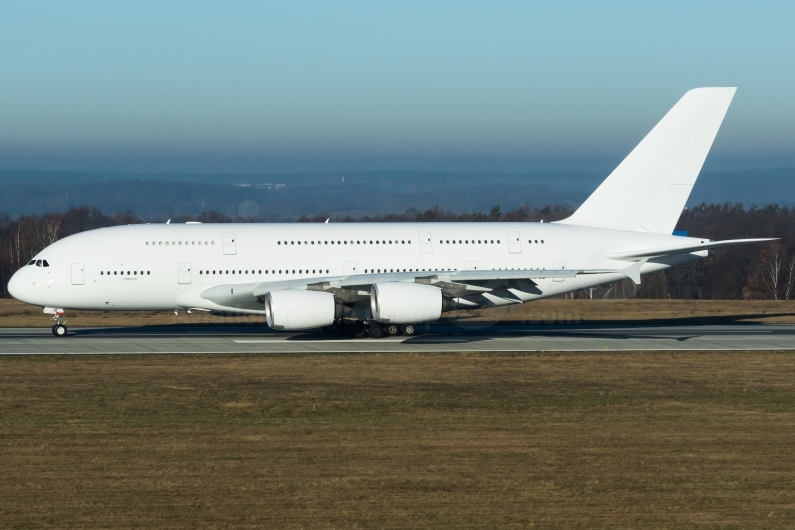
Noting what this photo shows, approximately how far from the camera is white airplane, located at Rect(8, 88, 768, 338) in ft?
104

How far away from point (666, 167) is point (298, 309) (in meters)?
14.8

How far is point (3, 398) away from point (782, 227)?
259 ft

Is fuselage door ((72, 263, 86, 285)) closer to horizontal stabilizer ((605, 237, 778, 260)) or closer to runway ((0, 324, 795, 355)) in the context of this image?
runway ((0, 324, 795, 355))

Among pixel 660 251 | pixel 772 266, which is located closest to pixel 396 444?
pixel 660 251

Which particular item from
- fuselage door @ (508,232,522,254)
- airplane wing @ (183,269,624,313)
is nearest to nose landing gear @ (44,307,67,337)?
airplane wing @ (183,269,624,313)

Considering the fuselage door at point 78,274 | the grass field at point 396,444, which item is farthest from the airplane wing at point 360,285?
the grass field at point 396,444

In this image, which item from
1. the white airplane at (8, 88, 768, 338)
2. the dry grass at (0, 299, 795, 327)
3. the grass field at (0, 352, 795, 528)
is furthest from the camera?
the dry grass at (0, 299, 795, 327)

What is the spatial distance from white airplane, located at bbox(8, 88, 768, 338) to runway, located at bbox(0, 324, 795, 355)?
1.01m

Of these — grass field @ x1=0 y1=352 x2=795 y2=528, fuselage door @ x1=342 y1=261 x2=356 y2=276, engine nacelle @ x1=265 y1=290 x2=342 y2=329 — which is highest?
fuselage door @ x1=342 y1=261 x2=356 y2=276

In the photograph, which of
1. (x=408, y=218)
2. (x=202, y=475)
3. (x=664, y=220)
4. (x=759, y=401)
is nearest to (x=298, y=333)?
(x=664, y=220)

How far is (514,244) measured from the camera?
34625mm

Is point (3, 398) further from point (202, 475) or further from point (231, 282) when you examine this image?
point (231, 282)

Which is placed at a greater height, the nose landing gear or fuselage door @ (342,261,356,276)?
fuselage door @ (342,261,356,276)

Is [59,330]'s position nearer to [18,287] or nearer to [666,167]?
[18,287]
